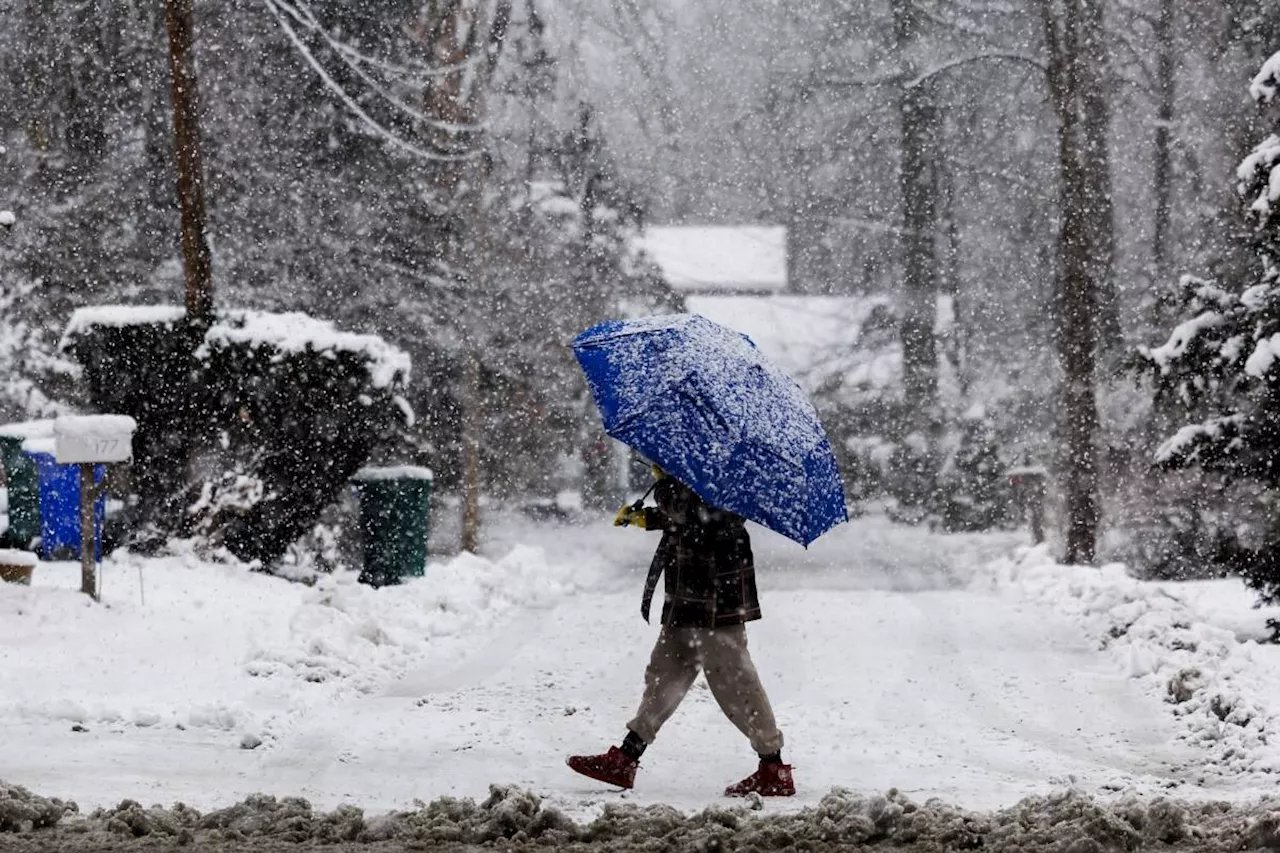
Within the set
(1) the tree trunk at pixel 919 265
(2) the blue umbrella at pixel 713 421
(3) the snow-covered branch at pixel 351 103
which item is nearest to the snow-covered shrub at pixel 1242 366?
(2) the blue umbrella at pixel 713 421

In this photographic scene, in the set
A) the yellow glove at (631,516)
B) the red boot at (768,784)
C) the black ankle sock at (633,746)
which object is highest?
the yellow glove at (631,516)

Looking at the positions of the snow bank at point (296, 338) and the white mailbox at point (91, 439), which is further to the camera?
the snow bank at point (296, 338)

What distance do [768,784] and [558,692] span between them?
3175mm

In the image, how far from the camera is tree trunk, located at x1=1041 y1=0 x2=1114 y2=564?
731 inches

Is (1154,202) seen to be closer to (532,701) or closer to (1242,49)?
(1242,49)

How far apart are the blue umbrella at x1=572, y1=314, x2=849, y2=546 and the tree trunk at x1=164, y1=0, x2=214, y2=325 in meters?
10.5

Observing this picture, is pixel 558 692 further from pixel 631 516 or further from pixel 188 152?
pixel 188 152

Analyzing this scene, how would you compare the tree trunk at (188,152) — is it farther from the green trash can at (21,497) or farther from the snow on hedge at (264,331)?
the green trash can at (21,497)

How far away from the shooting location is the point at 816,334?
32.6 m

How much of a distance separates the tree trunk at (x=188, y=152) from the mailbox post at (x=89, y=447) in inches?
175

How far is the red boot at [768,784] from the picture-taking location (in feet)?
20.8

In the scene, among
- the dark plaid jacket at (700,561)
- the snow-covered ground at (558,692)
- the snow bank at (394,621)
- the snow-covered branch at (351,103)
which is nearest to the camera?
the dark plaid jacket at (700,561)

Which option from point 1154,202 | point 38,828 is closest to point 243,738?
point 38,828

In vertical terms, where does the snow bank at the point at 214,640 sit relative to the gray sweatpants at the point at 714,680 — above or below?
below
